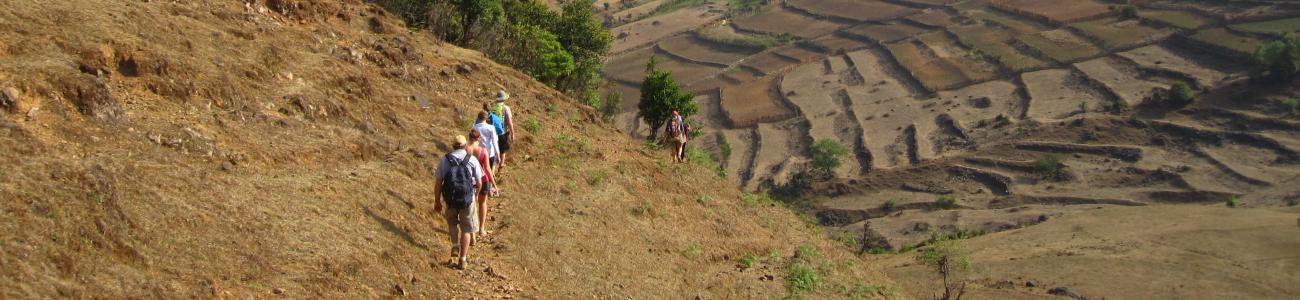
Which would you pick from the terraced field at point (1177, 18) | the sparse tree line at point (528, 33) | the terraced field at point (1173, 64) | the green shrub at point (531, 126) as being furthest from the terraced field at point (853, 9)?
the green shrub at point (531, 126)

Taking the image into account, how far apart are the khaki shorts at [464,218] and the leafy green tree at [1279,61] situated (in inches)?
2603

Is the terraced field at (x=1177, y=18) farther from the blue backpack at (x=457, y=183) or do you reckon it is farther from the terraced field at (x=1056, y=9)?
the blue backpack at (x=457, y=183)

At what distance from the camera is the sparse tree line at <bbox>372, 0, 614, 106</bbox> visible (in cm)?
3005

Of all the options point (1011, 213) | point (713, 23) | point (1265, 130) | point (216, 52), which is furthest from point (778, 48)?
point (216, 52)

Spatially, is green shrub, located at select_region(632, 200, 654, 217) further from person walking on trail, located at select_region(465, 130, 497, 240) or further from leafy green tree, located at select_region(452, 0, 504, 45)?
leafy green tree, located at select_region(452, 0, 504, 45)

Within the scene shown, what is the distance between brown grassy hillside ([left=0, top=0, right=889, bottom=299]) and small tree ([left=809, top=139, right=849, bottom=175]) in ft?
118

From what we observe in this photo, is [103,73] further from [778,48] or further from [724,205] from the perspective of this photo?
[778,48]

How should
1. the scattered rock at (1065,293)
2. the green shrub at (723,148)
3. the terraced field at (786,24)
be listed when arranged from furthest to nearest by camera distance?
the terraced field at (786,24) < the green shrub at (723,148) < the scattered rock at (1065,293)

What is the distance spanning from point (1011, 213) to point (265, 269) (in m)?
39.3

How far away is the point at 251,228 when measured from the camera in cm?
970

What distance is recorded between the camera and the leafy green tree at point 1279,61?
6162 cm

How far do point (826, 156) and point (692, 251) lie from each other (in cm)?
4204

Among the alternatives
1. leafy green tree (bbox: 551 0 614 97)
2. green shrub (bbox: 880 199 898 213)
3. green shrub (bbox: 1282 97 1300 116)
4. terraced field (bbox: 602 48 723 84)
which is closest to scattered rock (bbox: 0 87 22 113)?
leafy green tree (bbox: 551 0 614 97)

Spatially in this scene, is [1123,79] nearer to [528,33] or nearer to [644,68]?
[644,68]
